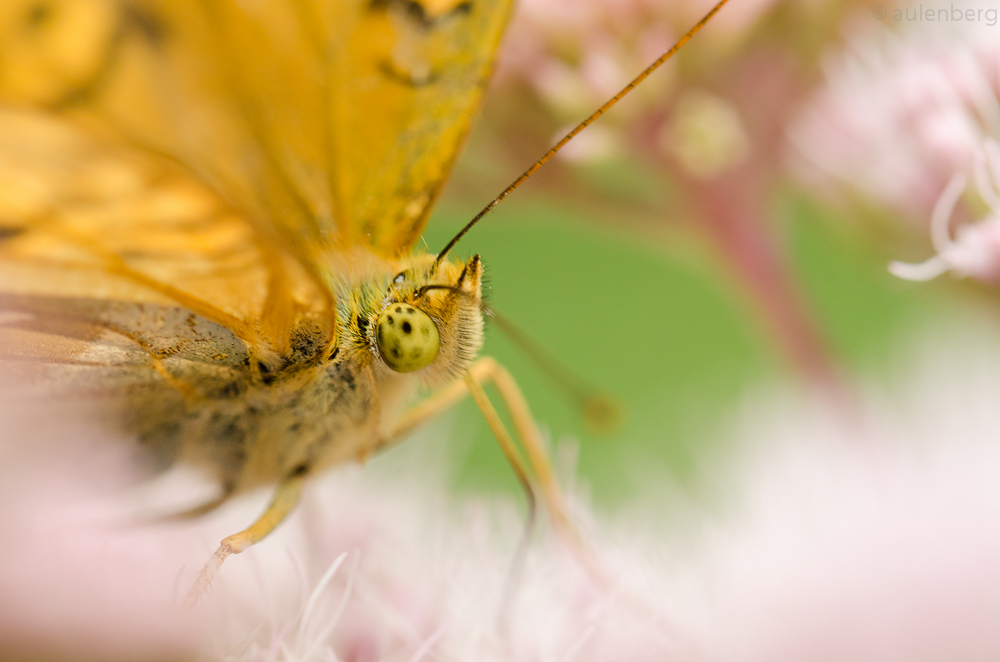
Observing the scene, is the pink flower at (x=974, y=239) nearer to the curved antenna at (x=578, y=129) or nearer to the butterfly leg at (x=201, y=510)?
the curved antenna at (x=578, y=129)

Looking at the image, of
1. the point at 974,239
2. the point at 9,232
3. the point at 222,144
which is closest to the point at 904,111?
the point at 974,239

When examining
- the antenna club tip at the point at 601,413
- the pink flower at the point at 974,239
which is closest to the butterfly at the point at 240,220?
the antenna club tip at the point at 601,413

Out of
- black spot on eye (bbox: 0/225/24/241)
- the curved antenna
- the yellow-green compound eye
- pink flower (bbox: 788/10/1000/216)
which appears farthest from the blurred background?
black spot on eye (bbox: 0/225/24/241)

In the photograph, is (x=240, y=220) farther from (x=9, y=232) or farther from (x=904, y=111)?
(x=904, y=111)

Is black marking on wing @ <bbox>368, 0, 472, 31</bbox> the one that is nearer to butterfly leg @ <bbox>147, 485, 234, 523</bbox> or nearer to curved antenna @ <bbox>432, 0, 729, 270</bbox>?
curved antenna @ <bbox>432, 0, 729, 270</bbox>

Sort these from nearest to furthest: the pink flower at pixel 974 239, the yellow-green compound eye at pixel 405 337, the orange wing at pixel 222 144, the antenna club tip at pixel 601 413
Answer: the orange wing at pixel 222 144
the yellow-green compound eye at pixel 405 337
the pink flower at pixel 974 239
the antenna club tip at pixel 601 413

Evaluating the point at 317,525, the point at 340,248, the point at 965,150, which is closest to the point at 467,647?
the point at 317,525
